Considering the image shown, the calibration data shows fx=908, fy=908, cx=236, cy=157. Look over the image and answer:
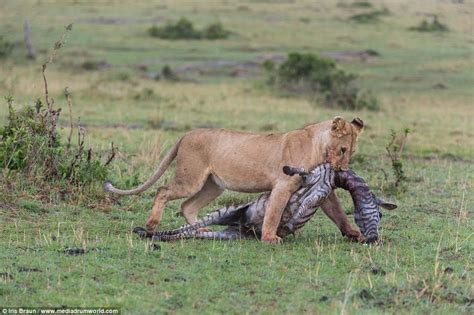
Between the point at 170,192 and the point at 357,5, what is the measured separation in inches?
1342

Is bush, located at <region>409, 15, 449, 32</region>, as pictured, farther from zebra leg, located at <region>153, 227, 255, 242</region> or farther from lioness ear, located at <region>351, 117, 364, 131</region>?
zebra leg, located at <region>153, 227, 255, 242</region>

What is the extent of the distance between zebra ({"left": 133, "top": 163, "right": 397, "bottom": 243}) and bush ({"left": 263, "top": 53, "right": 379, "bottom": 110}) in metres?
11.7

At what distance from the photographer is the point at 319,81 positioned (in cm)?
2077

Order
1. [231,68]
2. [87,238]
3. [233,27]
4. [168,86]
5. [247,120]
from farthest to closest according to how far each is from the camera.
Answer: [233,27] < [231,68] < [168,86] < [247,120] < [87,238]

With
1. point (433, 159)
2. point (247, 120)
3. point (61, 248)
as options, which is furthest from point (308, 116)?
point (61, 248)

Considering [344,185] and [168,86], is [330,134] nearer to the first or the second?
A: [344,185]

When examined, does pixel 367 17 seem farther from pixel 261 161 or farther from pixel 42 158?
pixel 261 161

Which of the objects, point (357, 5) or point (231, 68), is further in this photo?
point (357, 5)

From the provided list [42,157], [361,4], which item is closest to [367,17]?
[361,4]

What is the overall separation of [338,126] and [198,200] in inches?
62.1

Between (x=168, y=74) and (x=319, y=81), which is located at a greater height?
(x=319, y=81)

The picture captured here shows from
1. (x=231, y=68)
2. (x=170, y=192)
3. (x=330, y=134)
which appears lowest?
(x=231, y=68)

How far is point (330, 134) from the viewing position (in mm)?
7223

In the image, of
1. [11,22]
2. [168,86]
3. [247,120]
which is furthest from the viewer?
[11,22]
